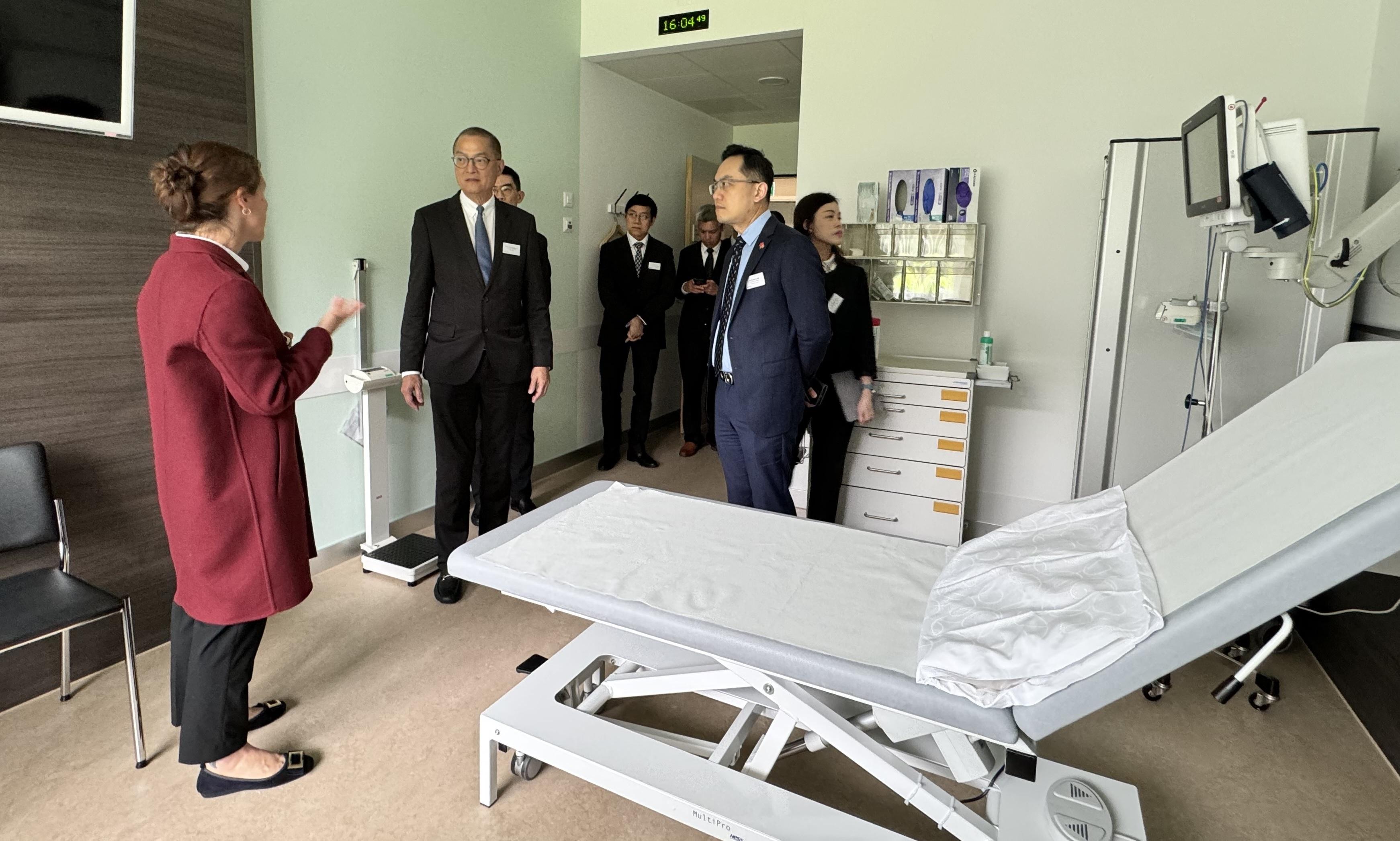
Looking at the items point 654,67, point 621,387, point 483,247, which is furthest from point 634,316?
point 483,247

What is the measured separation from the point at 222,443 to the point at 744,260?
159 centimetres

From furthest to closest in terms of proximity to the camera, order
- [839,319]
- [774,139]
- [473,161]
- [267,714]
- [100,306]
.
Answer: [774,139] → [839,319] → [473,161] → [100,306] → [267,714]

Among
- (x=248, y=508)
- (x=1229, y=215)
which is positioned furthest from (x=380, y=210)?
(x=1229, y=215)

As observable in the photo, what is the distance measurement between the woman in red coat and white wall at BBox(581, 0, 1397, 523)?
2896mm

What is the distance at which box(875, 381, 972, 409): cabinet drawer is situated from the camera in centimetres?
340

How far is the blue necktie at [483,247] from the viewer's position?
296 cm

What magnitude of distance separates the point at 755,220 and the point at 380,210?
5.65 feet

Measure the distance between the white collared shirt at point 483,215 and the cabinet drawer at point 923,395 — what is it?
1.76m

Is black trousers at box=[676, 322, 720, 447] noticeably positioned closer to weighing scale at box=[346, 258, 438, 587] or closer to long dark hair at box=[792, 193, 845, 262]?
long dark hair at box=[792, 193, 845, 262]

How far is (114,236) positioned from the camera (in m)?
2.30

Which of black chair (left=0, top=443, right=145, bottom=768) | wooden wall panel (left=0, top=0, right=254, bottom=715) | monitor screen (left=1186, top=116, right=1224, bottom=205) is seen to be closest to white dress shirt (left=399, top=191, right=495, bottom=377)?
wooden wall panel (left=0, top=0, right=254, bottom=715)

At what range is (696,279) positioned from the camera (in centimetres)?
541

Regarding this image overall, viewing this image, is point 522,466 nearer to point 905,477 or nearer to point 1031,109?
point 905,477

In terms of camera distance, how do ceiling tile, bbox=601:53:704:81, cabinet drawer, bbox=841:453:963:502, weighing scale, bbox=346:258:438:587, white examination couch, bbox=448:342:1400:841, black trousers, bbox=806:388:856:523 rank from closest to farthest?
white examination couch, bbox=448:342:1400:841
weighing scale, bbox=346:258:438:587
black trousers, bbox=806:388:856:523
cabinet drawer, bbox=841:453:963:502
ceiling tile, bbox=601:53:704:81
